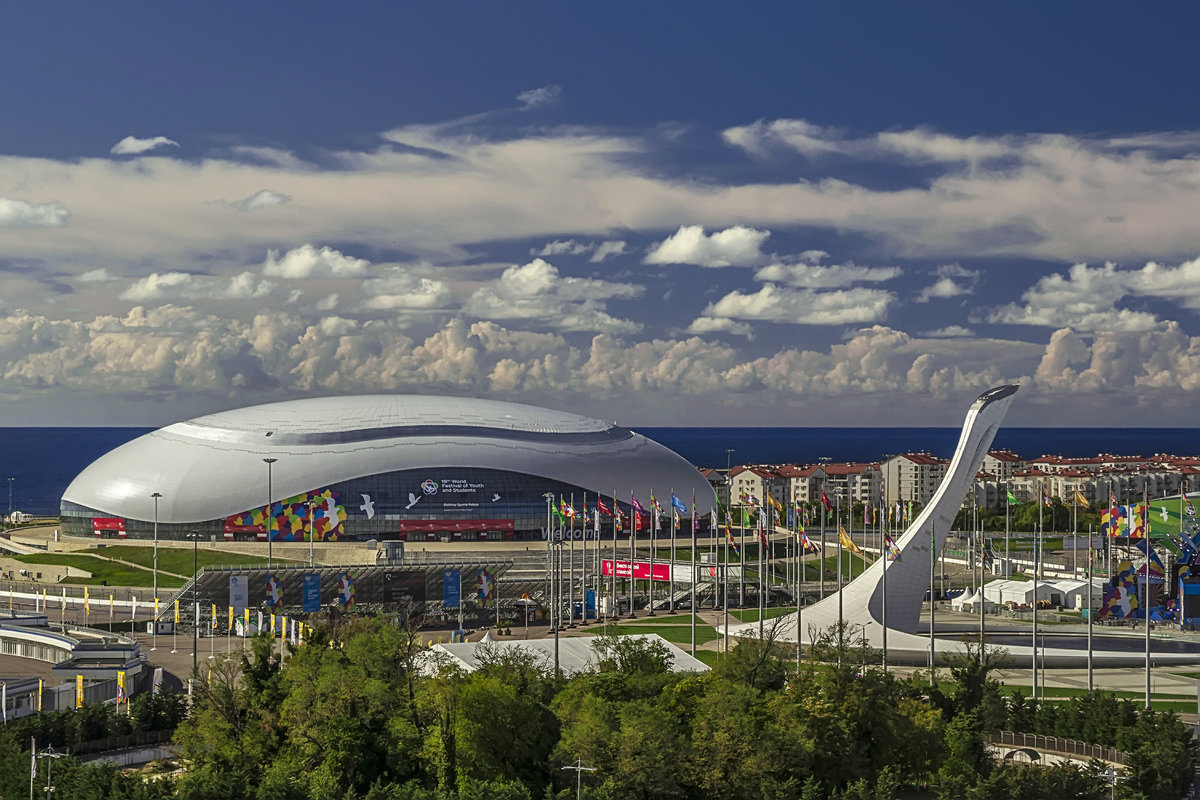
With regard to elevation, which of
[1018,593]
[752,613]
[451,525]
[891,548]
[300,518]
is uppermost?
[891,548]

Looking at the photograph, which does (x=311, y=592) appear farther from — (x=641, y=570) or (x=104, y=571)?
(x=104, y=571)

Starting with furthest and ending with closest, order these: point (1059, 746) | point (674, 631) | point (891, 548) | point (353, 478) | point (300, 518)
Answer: point (353, 478) → point (300, 518) → point (674, 631) → point (891, 548) → point (1059, 746)

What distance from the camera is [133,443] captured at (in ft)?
458

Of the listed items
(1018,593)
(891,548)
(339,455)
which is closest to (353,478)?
(339,455)

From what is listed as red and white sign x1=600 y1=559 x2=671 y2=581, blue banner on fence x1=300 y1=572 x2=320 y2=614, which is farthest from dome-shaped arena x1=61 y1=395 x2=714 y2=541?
blue banner on fence x1=300 y1=572 x2=320 y2=614

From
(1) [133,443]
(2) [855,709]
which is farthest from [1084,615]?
(1) [133,443]

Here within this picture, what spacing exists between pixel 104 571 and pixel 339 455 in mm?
25663

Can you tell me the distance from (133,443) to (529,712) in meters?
107

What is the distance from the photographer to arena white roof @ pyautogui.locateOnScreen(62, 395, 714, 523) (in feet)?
412

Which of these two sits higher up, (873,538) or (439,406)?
(439,406)

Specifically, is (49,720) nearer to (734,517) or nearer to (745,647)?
(745,647)

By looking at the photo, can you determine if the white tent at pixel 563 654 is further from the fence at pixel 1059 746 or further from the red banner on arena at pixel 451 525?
the red banner on arena at pixel 451 525

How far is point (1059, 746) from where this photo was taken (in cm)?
5050

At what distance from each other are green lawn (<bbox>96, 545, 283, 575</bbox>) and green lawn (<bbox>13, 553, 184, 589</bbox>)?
189 cm
